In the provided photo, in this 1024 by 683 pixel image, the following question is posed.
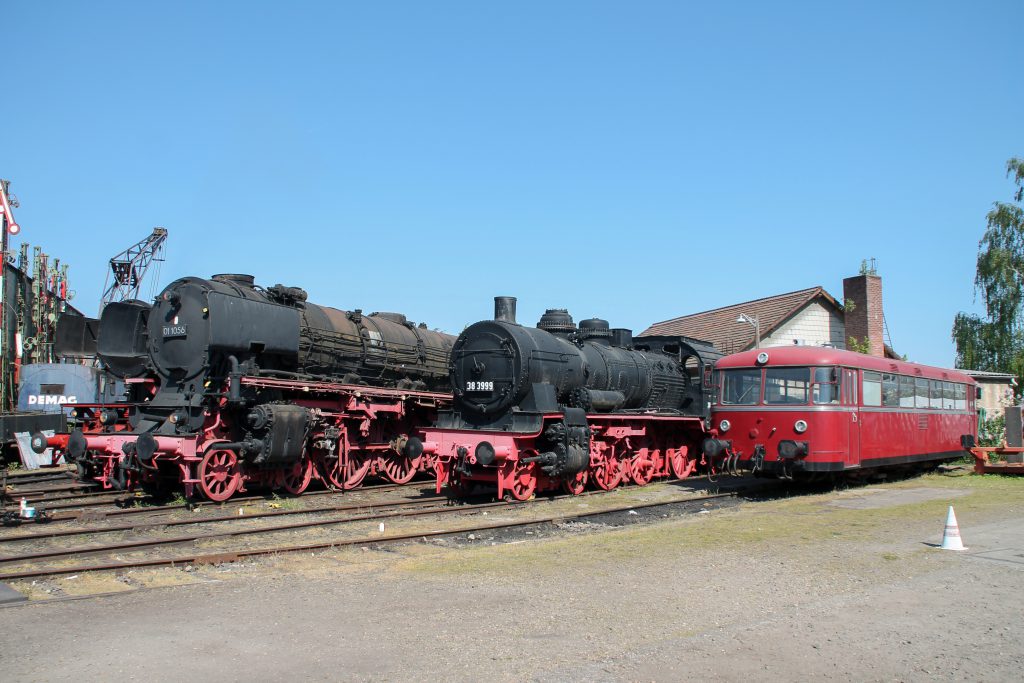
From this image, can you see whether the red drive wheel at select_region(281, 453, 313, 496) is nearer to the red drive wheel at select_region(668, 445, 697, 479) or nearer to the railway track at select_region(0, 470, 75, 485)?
Answer: the railway track at select_region(0, 470, 75, 485)

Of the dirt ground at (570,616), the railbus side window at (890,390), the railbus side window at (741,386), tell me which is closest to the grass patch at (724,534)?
the dirt ground at (570,616)

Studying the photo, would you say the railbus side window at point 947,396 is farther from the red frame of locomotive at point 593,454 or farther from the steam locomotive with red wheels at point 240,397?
the steam locomotive with red wheels at point 240,397

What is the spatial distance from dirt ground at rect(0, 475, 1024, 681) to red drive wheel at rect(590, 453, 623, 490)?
5.00 meters

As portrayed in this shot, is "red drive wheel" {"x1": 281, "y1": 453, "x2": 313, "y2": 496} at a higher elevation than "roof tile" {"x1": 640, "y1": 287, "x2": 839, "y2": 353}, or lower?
lower

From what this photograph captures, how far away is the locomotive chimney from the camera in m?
15.2

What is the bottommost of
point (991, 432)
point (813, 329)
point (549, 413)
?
point (991, 432)

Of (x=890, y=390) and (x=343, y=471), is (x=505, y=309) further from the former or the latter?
(x=890, y=390)

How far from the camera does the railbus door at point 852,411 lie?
14.5m

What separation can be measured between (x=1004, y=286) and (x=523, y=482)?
2909 cm

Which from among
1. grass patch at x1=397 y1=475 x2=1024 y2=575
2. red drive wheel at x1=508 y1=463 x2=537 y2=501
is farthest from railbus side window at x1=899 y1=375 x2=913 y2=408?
red drive wheel at x1=508 y1=463 x2=537 y2=501

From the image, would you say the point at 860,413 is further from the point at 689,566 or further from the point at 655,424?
the point at 689,566

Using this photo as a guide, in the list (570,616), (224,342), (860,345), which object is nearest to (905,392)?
(860,345)

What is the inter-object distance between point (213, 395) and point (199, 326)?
127 cm

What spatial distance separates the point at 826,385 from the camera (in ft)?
46.9
